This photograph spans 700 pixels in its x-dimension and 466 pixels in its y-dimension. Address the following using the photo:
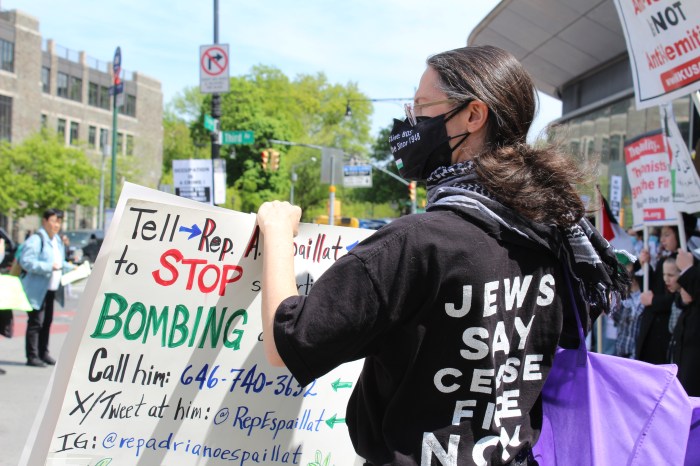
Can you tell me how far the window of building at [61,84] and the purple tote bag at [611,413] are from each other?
6293 centimetres

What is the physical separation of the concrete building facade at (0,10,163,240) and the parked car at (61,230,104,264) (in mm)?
17405

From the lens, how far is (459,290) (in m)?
1.55

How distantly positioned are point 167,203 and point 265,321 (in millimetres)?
853

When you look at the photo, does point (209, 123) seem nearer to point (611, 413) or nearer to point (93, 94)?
point (611, 413)

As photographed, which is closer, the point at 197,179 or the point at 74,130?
the point at 197,179

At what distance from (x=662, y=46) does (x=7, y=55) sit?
5537cm

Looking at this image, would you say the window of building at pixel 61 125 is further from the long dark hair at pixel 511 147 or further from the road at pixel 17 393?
the long dark hair at pixel 511 147

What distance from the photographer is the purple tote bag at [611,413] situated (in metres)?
1.76

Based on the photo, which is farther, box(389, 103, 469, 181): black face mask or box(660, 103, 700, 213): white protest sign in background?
box(660, 103, 700, 213): white protest sign in background

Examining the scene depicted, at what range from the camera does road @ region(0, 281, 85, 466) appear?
5738 millimetres

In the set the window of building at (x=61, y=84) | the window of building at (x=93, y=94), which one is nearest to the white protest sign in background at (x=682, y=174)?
the window of building at (x=61, y=84)

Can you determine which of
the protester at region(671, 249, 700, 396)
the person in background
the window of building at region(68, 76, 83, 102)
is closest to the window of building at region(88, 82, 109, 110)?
the window of building at region(68, 76, 83, 102)

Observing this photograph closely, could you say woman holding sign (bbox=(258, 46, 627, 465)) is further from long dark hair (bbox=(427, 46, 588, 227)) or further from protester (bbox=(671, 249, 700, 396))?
protester (bbox=(671, 249, 700, 396))

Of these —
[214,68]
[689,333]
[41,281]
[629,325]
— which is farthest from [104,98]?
[689,333]
